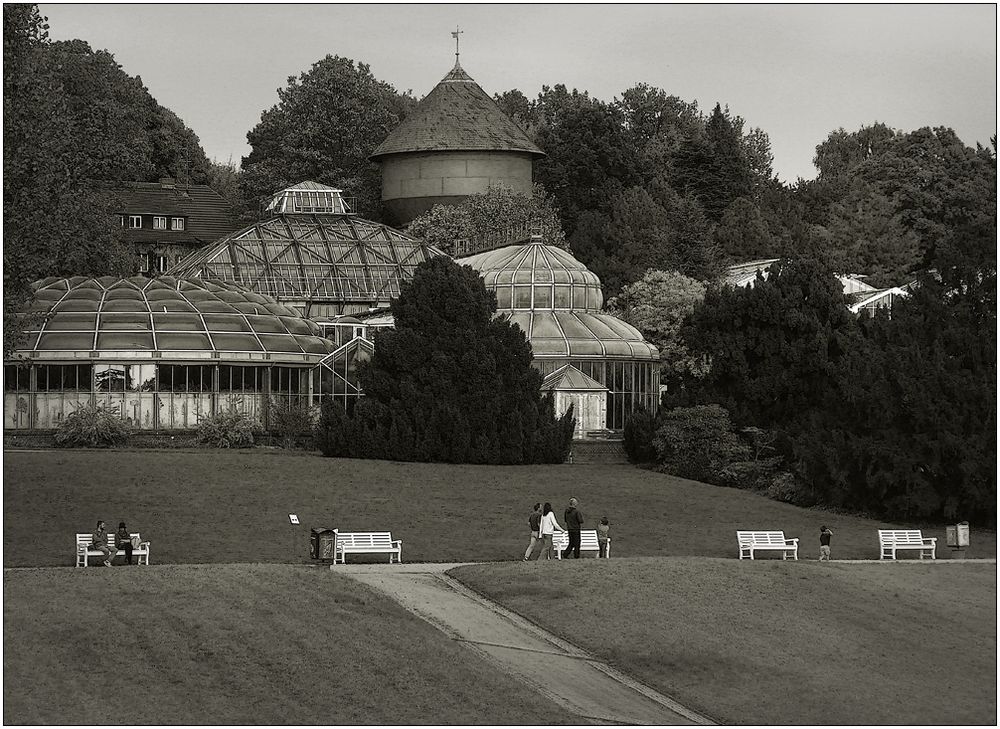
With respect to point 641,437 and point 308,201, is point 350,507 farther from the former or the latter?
point 308,201

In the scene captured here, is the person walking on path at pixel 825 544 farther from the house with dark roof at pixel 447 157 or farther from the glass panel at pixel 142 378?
the house with dark roof at pixel 447 157

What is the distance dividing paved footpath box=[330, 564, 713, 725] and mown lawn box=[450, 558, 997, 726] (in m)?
0.35

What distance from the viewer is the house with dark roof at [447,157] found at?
10381cm

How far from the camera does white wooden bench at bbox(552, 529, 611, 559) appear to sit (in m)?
44.5

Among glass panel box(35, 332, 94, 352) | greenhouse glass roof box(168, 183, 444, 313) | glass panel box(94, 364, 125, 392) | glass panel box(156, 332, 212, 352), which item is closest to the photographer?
glass panel box(35, 332, 94, 352)

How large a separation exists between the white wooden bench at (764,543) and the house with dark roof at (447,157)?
5735cm

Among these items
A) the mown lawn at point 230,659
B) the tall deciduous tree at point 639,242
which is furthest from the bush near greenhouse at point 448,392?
the tall deciduous tree at point 639,242

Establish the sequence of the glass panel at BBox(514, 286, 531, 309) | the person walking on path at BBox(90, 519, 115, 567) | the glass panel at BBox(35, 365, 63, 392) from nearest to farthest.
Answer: the person walking on path at BBox(90, 519, 115, 567)
the glass panel at BBox(35, 365, 63, 392)
the glass panel at BBox(514, 286, 531, 309)

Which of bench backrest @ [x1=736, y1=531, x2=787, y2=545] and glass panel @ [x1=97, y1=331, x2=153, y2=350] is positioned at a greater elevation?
glass panel @ [x1=97, y1=331, x2=153, y2=350]

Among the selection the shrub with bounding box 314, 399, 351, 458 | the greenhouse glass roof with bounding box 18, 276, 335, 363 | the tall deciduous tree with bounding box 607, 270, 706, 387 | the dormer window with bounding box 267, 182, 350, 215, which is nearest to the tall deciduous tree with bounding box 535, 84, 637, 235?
the dormer window with bounding box 267, 182, 350, 215

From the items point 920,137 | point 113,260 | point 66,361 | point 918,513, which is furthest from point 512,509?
point 920,137

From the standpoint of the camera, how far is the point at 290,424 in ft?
218

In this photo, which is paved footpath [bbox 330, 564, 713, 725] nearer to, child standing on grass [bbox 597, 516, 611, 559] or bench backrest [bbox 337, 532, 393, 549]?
bench backrest [bbox 337, 532, 393, 549]

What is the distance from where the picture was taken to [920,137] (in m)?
124
